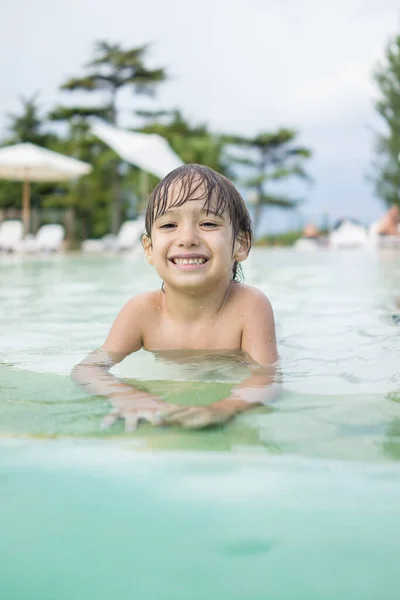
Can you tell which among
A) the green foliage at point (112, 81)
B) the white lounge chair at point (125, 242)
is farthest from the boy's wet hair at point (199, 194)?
the green foliage at point (112, 81)

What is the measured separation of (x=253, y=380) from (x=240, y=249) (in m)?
0.68

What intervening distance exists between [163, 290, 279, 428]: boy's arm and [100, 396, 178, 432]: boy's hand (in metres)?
0.03

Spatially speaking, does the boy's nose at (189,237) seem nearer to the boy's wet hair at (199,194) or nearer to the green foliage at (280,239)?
the boy's wet hair at (199,194)

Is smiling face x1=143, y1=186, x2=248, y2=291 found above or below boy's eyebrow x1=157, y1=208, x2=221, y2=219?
below

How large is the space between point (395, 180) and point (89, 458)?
1196 inches

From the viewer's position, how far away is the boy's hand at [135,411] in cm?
150

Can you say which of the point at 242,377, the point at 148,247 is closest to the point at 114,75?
the point at 148,247

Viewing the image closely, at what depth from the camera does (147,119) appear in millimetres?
27422

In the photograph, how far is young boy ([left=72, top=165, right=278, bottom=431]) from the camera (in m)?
2.29

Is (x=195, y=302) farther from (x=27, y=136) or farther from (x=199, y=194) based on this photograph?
(x=27, y=136)

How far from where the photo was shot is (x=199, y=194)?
2.30 metres

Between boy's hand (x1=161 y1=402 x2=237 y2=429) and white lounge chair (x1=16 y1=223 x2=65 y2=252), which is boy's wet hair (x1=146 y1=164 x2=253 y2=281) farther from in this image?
white lounge chair (x1=16 y1=223 x2=65 y2=252)

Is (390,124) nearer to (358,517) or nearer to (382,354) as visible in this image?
(382,354)

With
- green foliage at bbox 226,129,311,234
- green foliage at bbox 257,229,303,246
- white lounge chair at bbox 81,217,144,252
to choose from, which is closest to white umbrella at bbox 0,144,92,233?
white lounge chair at bbox 81,217,144,252
